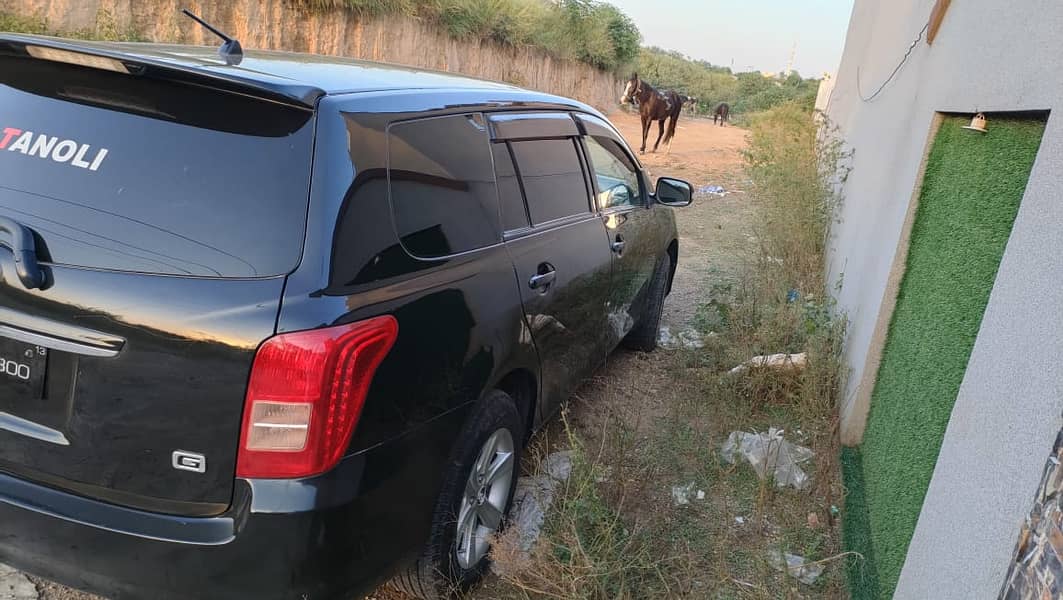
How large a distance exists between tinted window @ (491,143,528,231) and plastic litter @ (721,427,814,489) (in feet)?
5.00

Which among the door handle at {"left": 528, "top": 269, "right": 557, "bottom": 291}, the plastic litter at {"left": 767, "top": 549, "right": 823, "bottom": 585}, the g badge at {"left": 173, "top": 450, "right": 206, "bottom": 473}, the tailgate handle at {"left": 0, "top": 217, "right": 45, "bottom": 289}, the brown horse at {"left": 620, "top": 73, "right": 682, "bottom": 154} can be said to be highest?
the brown horse at {"left": 620, "top": 73, "right": 682, "bottom": 154}

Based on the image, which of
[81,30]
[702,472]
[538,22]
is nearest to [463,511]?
[702,472]

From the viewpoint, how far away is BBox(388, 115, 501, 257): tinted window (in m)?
2.21

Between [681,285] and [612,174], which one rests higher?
[612,174]

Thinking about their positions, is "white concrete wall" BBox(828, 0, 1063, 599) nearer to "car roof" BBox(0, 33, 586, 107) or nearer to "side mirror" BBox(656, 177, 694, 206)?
"side mirror" BBox(656, 177, 694, 206)

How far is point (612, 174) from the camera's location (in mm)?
4715

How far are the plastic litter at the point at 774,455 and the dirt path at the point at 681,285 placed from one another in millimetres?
534

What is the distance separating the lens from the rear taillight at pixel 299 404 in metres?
1.78

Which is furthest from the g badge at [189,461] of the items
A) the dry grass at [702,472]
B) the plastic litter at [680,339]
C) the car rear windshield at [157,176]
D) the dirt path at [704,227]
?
the dirt path at [704,227]

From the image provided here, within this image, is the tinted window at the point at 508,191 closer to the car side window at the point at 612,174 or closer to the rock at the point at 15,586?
the car side window at the point at 612,174

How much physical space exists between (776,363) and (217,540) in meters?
3.65

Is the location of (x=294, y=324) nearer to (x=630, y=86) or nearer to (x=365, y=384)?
(x=365, y=384)

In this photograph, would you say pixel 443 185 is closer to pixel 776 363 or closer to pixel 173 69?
pixel 173 69

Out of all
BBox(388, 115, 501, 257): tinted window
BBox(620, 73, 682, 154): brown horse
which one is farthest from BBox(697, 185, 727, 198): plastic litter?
BBox(388, 115, 501, 257): tinted window
